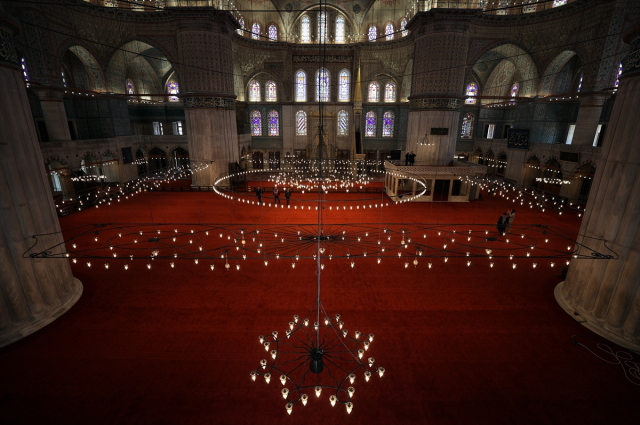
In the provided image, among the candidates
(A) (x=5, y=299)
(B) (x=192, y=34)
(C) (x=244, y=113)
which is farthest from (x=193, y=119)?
(A) (x=5, y=299)

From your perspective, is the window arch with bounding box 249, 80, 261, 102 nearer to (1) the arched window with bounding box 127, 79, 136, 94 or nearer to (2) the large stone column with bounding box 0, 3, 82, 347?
(1) the arched window with bounding box 127, 79, 136, 94

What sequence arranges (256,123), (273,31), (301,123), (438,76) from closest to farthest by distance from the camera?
(438,76) < (273,31) < (301,123) < (256,123)

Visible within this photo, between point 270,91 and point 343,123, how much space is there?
19.6ft

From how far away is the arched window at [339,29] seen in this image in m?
21.5

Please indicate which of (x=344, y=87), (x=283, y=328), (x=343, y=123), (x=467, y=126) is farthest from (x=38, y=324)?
(x=467, y=126)

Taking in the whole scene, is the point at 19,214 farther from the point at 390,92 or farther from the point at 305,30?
the point at 390,92

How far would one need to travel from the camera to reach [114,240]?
9750 millimetres

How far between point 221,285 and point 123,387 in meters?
3.07

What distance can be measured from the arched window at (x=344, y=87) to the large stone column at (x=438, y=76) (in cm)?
682

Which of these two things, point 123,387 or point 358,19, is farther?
point 358,19

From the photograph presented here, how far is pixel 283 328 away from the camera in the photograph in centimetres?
594

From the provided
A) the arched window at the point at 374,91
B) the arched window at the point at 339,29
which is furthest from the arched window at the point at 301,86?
the arched window at the point at 374,91

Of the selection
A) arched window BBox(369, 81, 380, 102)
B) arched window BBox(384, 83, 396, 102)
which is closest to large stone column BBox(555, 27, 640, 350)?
arched window BBox(384, 83, 396, 102)

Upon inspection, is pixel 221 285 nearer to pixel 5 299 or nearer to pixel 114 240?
pixel 5 299
